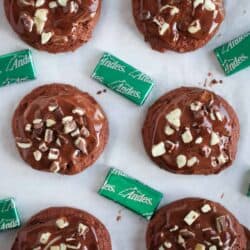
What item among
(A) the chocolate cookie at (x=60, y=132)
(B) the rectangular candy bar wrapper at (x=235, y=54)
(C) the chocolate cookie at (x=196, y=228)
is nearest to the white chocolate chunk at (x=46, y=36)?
(A) the chocolate cookie at (x=60, y=132)

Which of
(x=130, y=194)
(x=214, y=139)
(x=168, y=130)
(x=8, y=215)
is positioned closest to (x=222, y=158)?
(x=214, y=139)

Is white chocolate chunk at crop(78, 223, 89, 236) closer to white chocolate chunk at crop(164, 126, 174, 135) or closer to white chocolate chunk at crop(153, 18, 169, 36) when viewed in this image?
white chocolate chunk at crop(164, 126, 174, 135)

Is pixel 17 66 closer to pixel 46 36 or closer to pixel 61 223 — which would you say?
pixel 46 36

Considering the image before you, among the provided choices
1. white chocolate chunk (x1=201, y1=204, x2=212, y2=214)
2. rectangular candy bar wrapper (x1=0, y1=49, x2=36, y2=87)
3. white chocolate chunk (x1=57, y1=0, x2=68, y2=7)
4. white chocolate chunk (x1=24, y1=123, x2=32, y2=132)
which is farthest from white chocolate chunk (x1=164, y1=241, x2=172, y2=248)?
white chocolate chunk (x1=57, y1=0, x2=68, y2=7)

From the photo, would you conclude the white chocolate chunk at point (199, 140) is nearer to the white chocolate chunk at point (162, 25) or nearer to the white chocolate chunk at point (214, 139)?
the white chocolate chunk at point (214, 139)

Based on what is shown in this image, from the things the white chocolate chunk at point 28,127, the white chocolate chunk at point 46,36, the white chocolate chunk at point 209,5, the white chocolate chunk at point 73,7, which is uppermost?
the white chocolate chunk at point 209,5

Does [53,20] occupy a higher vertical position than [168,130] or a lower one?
higher
